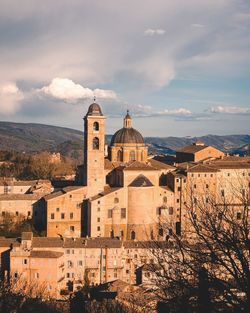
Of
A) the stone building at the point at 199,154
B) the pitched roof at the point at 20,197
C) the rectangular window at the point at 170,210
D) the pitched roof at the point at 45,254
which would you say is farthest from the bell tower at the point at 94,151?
the stone building at the point at 199,154

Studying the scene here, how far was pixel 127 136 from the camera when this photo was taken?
51531mm

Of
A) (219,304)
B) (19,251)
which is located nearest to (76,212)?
(19,251)

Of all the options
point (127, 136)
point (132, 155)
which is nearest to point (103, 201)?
point (132, 155)

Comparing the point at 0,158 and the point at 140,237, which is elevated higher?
the point at 0,158

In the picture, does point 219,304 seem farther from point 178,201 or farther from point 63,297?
point 178,201

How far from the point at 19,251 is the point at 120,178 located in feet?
44.2

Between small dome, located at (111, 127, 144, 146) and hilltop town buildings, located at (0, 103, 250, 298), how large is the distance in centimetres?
11

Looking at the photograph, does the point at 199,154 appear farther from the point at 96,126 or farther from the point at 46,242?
the point at 46,242

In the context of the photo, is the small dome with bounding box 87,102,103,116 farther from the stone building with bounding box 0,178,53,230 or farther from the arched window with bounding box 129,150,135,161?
the stone building with bounding box 0,178,53,230

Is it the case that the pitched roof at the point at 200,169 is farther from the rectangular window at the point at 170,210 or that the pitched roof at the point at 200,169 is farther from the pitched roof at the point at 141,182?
the pitched roof at the point at 141,182

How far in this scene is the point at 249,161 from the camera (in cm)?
5372

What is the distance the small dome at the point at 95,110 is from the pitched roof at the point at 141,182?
7.25 metres

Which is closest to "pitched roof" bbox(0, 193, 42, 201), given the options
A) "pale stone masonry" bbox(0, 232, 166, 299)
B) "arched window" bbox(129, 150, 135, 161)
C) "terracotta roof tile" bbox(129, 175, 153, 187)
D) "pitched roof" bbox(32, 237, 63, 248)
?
"pale stone masonry" bbox(0, 232, 166, 299)

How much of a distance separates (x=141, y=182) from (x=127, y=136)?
797cm
